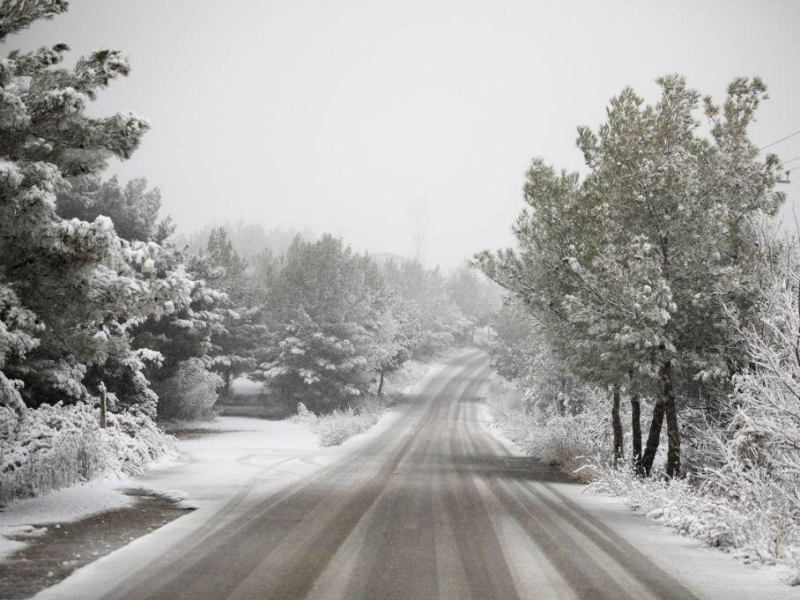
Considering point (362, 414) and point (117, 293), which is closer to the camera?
point (117, 293)

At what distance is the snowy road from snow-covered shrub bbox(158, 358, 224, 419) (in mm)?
18699

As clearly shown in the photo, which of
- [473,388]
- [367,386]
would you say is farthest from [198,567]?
[473,388]

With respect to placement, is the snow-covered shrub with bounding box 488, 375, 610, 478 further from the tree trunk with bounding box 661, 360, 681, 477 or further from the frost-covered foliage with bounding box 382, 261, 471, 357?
the frost-covered foliage with bounding box 382, 261, 471, 357

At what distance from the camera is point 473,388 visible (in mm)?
67562

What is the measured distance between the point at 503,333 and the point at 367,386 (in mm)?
17559

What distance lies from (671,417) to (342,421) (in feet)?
65.9

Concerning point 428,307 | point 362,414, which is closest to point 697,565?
point 362,414

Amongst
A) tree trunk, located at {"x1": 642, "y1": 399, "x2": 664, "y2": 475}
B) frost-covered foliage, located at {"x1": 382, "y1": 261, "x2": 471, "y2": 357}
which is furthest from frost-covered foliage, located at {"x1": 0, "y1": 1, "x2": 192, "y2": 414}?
frost-covered foliage, located at {"x1": 382, "y1": 261, "x2": 471, "y2": 357}

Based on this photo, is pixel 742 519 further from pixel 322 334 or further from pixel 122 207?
pixel 322 334

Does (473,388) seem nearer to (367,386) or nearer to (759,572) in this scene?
(367,386)

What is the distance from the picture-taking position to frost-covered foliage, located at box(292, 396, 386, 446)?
2785 centimetres

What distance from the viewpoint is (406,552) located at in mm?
7773

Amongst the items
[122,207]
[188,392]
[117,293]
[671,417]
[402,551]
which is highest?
[122,207]

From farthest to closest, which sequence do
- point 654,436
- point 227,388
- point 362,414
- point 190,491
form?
point 227,388 < point 362,414 < point 654,436 < point 190,491
